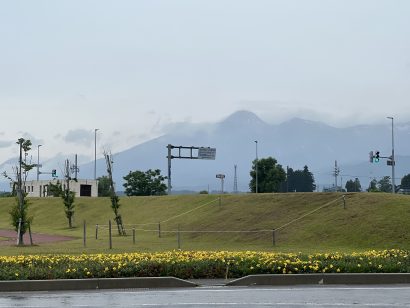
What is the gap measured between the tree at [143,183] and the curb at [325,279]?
8052 cm

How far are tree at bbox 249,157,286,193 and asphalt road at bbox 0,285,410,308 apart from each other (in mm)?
76370

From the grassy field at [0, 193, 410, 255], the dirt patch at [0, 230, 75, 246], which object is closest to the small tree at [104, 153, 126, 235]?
the grassy field at [0, 193, 410, 255]

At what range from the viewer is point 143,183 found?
95.4m

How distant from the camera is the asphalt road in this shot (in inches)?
467

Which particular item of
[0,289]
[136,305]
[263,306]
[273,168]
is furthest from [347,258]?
[273,168]

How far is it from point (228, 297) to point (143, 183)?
83.3 m

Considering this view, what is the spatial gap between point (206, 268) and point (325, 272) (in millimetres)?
2905

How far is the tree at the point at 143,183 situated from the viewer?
95.4 metres

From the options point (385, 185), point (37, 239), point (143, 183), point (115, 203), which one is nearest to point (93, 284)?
point (37, 239)

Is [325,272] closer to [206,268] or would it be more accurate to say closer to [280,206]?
[206,268]

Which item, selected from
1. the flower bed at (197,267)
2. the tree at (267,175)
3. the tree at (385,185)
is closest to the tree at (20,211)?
the flower bed at (197,267)

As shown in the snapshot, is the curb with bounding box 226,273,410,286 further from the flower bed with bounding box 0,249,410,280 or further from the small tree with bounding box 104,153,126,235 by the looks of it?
the small tree with bounding box 104,153,126,235

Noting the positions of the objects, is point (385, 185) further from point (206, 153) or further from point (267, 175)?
point (206, 153)

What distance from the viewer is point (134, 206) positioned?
63.0m
